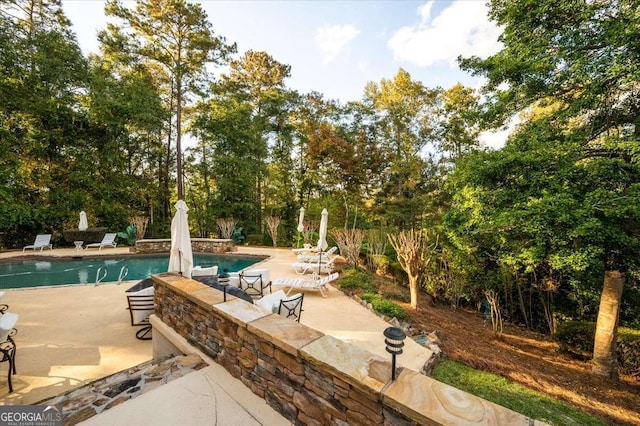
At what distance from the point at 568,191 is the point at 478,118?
96.9 inches

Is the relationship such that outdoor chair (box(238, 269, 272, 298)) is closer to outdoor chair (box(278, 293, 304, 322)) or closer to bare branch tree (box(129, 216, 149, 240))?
outdoor chair (box(278, 293, 304, 322))

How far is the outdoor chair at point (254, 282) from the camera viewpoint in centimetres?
625

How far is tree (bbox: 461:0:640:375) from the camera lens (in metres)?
3.75

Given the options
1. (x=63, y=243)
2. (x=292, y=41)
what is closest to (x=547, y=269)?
(x=292, y=41)

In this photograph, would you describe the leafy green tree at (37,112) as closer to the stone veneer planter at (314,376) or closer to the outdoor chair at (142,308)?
the outdoor chair at (142,308)

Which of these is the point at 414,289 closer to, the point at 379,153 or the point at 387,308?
the point at 387,308

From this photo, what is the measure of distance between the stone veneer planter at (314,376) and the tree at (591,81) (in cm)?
403

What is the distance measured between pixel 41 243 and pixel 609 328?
704 inches

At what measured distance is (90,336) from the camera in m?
4.19

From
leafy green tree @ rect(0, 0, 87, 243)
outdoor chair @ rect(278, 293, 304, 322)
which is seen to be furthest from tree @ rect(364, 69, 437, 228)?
leafy green tree @ rect(0, 0, 87, 243)

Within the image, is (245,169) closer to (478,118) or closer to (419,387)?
(478,118)

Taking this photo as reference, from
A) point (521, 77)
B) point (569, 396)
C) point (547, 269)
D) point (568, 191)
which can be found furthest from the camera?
point (547, 269)

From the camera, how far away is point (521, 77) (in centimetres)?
512

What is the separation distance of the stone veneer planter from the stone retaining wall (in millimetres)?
9342
